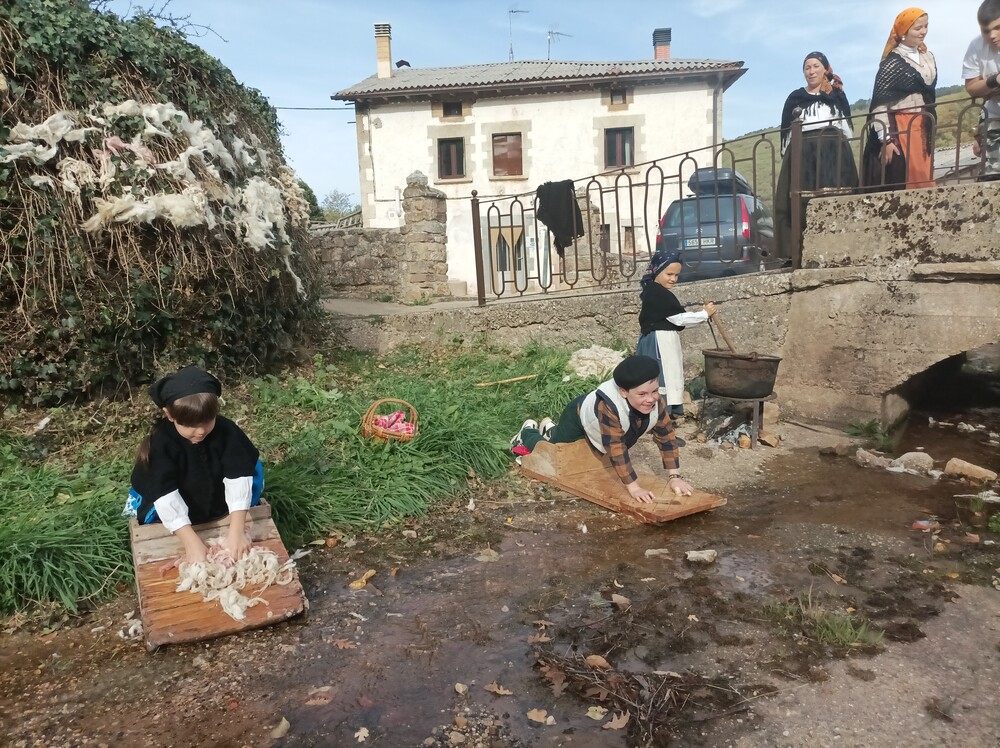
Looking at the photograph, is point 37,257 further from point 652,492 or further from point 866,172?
point 866,172

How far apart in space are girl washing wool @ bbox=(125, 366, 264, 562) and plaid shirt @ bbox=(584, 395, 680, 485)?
6.74 ft

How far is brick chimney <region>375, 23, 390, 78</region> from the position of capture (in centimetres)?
2448

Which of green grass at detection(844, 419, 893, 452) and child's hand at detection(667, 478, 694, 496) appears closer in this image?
child's hand at detection(667, 478, 694, 496)

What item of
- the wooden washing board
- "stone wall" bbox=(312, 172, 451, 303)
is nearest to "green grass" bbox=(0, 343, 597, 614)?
the wooden washing board

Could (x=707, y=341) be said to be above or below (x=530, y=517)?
above

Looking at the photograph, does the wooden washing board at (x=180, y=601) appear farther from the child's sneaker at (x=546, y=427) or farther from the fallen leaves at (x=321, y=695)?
the child's sneaker at (x=546, y=427)

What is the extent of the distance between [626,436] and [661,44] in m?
24.4

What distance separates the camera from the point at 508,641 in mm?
2947

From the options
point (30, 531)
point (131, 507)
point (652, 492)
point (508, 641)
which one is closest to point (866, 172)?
point (652, 492)

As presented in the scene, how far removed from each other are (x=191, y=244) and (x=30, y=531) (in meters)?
2.46

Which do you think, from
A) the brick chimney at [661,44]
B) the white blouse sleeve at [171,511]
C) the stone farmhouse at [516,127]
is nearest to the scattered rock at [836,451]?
the white blouse sleeve at [171,511]

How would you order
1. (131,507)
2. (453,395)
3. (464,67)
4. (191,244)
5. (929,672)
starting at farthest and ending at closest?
1. (464,67)
2. (453,395)
3. (191,244)
4. (131,507)
5. (929,672)

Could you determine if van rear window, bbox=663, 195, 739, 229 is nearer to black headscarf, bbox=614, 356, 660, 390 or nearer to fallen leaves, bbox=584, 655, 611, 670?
black headscarf, bbox=614, 356, 660, 390

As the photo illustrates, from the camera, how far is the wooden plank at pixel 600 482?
13.7ft
